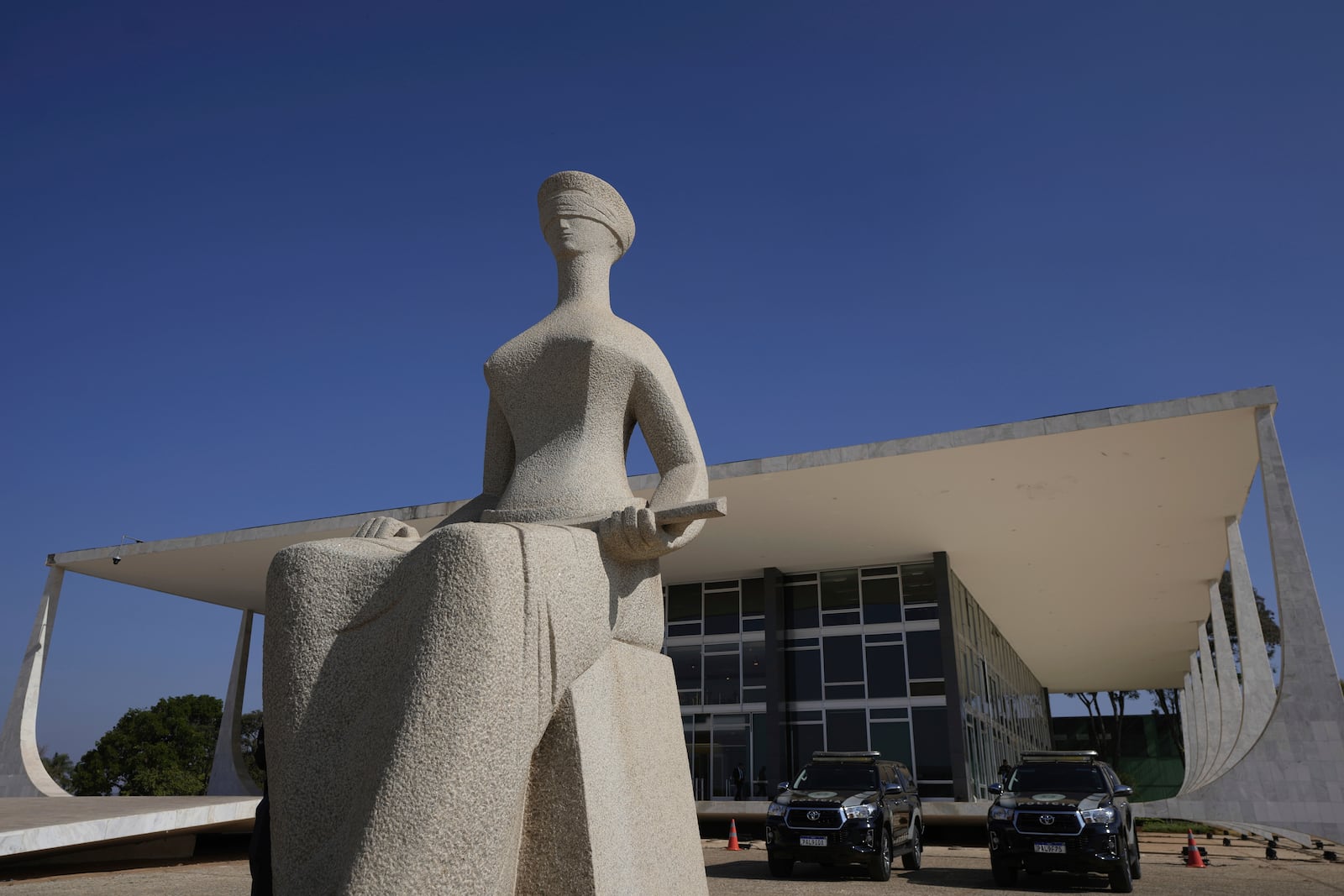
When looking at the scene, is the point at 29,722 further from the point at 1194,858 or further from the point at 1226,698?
the point at 1226,698

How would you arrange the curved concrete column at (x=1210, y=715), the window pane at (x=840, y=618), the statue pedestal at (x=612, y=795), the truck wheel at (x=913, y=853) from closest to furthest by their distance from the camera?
the statue pedestal at (x=612, y=795) < the truck wheel at (x=913, y=853) < the window pane at (x=840, y=618) < the curved concrete column at (x=1210, y=715)

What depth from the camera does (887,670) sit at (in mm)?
21125

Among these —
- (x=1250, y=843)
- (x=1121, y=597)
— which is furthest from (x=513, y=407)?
(x=1121, y=597)

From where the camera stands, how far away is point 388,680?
2869mm

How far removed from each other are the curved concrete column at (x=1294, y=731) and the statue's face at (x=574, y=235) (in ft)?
37.1

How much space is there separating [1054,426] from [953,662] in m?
7.96

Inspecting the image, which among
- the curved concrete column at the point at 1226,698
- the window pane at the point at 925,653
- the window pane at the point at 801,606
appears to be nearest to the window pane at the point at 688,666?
the window pane at the point at 801,606

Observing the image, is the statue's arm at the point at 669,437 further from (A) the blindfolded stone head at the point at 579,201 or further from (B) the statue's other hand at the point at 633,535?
(A) the blindfolded stone head at the point at 579,201

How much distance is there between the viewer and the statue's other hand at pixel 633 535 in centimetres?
333

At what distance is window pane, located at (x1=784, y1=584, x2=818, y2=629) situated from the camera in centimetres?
2242

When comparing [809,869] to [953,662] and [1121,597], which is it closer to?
[953,662]

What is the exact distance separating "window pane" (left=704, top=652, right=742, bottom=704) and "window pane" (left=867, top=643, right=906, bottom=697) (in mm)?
3148

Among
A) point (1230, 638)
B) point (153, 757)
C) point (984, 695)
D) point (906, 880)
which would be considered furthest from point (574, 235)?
point (1230, 638)

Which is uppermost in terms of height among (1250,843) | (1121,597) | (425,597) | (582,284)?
(1121,597)
